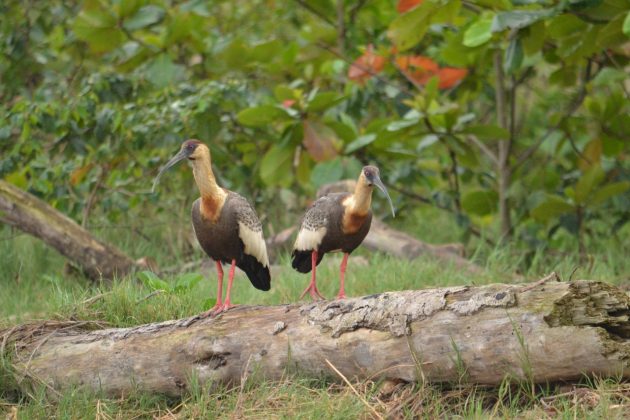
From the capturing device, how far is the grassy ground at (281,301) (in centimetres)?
350

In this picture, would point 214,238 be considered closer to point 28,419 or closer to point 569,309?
point 28,419

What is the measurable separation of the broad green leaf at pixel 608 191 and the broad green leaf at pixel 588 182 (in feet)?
0.17

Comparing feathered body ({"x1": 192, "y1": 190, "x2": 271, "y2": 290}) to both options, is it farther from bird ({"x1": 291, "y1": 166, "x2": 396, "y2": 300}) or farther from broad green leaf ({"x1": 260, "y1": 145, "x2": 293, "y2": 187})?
broad green leaf ({"x1": 260, "y1": 145, "x2": 293, "y2": 187})

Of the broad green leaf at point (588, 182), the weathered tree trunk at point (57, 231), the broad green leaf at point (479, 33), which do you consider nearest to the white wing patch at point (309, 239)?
the weathered tree trunk at point (57, 231)

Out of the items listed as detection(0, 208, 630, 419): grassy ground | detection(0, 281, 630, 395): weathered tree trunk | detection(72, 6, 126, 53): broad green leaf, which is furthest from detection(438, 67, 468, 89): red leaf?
detection(0, 281, 630, 395): weathered tree trunk

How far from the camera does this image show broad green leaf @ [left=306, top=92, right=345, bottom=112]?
6.63 meters

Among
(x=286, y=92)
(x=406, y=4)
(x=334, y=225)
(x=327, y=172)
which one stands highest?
(x=406, y=4)

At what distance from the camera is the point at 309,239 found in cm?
502

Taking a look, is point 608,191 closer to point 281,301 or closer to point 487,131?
point 487,131

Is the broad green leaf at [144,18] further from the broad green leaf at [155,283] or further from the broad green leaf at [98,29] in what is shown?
the broad green leaf at [155,283]

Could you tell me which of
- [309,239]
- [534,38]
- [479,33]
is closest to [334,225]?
[309,239]

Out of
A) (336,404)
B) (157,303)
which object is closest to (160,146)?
(157,303)

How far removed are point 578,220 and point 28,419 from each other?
465 cm

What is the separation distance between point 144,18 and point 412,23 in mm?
2296
